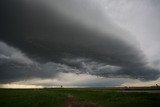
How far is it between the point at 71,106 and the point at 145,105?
13.4 metres

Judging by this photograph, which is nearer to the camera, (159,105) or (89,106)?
(159,105)

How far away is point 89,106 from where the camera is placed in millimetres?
36656

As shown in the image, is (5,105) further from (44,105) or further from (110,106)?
(110,106)

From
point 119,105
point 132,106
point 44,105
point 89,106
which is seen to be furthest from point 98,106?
point 44,105

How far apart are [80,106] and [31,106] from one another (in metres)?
9.06

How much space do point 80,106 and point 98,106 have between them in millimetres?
3323

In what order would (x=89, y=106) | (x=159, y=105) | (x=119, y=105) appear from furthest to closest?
(x=89, y=106)
(x=119, y=105)
(x=159, y=105)

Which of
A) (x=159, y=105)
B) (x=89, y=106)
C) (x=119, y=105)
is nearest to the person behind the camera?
(x=159, y=105)

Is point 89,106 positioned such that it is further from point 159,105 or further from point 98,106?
point 159,105

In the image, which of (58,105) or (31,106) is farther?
(58,105)

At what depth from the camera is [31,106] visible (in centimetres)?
3319

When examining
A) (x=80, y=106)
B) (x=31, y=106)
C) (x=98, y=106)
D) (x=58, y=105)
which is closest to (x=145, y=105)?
(x=98, y=106)

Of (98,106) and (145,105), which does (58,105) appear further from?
(145,105)

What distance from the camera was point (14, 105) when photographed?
3312 cm
